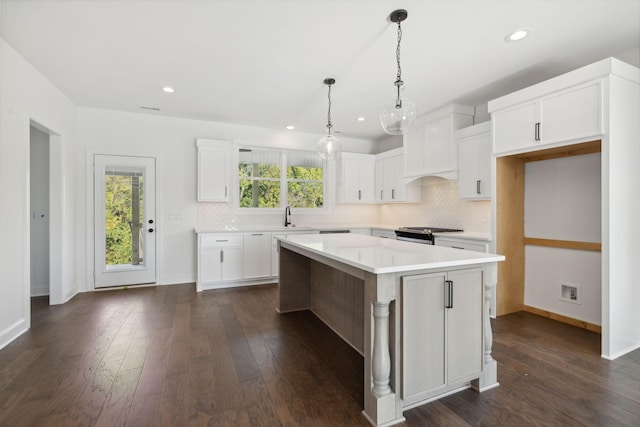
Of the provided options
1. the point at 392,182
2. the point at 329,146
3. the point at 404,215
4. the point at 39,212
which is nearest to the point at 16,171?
the point at 39,212

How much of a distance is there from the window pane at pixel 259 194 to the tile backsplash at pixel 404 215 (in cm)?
22

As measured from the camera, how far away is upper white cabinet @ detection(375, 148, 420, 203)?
5.20 meters

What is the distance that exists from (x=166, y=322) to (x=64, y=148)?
2678 millimetres

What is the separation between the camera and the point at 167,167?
4.84 m

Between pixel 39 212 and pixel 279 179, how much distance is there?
11.5ft

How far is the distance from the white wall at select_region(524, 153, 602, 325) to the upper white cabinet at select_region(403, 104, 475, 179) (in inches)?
36.9

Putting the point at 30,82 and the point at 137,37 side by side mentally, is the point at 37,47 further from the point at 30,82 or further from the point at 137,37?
the point at 137,37

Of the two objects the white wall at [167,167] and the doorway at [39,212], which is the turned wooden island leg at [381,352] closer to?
the white wall at [167,167]

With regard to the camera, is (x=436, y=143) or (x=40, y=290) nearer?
(x=40, y=290)

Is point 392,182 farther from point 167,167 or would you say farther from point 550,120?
point 167,167

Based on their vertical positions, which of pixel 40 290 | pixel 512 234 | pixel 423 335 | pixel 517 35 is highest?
pixel 517 35

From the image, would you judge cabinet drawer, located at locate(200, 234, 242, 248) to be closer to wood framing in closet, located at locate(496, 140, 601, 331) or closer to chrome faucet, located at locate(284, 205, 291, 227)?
chrome faucet, located at locate(284, 205, 291, 227)

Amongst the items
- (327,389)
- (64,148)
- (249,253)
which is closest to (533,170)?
(327,389)

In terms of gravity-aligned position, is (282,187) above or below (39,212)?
above
